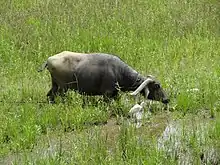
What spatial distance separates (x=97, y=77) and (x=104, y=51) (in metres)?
2.80

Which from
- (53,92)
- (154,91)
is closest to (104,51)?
(53,92)

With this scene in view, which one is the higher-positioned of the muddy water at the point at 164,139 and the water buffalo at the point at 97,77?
the water buffalo at the point at 97,77

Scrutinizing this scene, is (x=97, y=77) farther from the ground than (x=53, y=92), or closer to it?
farther from the ground

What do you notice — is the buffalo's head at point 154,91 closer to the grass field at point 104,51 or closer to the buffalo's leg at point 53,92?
the grass field at point 104,51

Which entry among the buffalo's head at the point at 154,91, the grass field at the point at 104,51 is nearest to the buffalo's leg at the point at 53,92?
the grass field at the point at 104,51

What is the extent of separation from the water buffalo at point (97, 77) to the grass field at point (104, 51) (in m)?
0.23

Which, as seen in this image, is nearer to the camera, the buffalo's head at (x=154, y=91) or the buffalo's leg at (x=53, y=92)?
the buffalo's head at (x=154, y=91)

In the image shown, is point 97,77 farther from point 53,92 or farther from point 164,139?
point 164,139

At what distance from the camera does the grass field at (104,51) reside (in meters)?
6.38

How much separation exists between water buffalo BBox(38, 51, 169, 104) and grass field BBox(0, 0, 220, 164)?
234 mm

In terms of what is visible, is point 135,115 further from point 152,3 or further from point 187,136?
point 152,3

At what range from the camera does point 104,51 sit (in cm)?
1080

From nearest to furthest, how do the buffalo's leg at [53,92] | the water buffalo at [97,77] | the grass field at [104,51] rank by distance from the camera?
1. the grass field at [104,51]
2. the water buffalo at [97,77]
3. the buffalo's leg at [53,92]

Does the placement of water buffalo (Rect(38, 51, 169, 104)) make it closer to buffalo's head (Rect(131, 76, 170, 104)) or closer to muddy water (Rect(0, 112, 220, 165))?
buffalo's head (Rect(131, 76, 170, 104))
